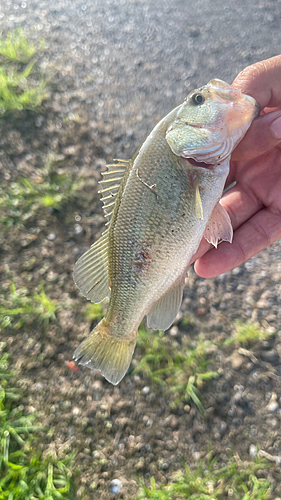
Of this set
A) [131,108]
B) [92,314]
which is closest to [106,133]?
[131,108]

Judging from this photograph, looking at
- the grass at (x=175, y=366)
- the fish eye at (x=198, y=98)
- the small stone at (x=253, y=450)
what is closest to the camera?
the fish eye at (x=198, y=98)

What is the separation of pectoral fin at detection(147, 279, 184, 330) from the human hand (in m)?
0.56

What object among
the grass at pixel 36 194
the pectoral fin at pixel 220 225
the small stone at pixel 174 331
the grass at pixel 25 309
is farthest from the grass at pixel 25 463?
the pectoral fin at pixel 220 225

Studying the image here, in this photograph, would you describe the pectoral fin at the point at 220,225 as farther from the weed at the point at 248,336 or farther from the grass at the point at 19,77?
the grass at the point at 19,77

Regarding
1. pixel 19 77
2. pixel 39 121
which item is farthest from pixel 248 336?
pixel 19 77

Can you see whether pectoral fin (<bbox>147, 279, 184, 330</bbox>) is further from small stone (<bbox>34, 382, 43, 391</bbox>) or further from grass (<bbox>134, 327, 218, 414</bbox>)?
small stone (<bbox>34, 382, 43, 391</bbox>)

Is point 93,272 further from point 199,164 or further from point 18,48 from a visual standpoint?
point 18,48

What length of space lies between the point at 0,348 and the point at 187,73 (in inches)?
169

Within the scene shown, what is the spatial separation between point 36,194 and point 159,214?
2.28 metres

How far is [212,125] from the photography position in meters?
2.14

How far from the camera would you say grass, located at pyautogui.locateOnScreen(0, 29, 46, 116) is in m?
4.44

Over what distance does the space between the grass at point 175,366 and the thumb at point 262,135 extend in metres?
1.66

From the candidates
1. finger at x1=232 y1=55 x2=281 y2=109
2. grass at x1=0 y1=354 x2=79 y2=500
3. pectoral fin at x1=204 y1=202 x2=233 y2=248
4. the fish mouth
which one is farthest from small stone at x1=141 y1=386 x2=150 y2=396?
finger at x1=232 y1=55 x2=281 y2=109

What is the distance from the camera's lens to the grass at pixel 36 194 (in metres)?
3.83
